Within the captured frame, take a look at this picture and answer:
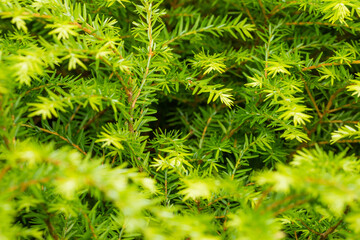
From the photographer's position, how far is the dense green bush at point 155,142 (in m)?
0.46

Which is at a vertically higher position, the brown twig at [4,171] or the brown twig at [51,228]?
the brown twig at [4,171]

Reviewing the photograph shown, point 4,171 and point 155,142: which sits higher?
point 4,171

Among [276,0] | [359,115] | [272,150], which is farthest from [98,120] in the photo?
[359,115]

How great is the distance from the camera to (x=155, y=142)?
80 centimetres

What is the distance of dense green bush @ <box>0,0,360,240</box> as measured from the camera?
0.46 meters

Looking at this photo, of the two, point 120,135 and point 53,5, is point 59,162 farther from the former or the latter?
point 53,5

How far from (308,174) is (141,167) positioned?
421 millimetres

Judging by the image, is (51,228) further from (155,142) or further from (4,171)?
(155,142)

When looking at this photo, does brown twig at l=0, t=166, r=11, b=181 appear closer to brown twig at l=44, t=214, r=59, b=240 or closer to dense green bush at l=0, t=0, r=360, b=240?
dense green bush at l=0, t=0, r=360, b=240

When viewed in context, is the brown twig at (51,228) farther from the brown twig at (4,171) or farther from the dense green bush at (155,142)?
the brown twig at (4,171)

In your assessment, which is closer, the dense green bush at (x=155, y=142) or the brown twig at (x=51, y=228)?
the dense green bush at (x=155, y=142)

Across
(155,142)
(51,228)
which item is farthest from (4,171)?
(155,142)

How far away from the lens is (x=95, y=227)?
2.15 ft

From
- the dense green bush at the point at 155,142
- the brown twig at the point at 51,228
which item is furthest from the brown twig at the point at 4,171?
the brown twig at the point at 51,228
